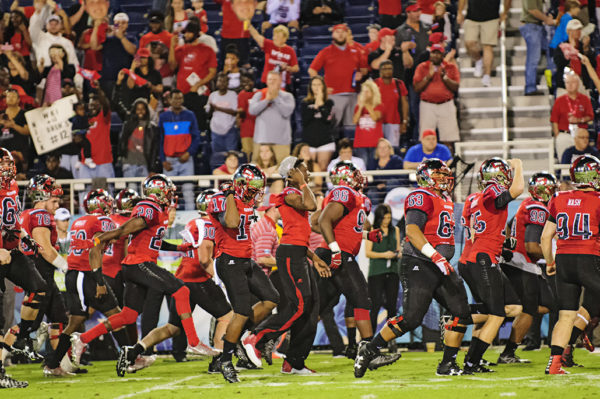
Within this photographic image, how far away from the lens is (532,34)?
15.7m

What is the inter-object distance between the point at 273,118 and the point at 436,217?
652 centimetres

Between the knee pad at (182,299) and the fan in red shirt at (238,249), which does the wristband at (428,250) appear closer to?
the fan in red shirt at (238,249)

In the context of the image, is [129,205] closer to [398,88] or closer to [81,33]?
[398,88]

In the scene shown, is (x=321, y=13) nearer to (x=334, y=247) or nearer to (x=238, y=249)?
(x=334, y=247)

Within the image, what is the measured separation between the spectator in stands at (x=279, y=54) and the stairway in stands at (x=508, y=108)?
2.97 metres

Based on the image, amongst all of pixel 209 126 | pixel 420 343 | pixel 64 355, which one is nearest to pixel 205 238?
pixel 64 355

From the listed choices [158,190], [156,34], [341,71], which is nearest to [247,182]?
[158,190]

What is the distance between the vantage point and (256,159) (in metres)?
14.7

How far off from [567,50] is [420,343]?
5.55 metres

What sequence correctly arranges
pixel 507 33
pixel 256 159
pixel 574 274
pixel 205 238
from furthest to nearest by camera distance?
pixel 507 33 < pixel 256 159 < pixel 205 238 < pixel 574 274

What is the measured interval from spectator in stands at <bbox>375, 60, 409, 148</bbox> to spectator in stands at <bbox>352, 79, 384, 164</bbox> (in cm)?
15

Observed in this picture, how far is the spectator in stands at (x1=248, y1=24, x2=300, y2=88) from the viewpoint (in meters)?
16.0

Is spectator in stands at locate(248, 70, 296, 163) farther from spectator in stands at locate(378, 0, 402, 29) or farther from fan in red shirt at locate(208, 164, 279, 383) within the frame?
fan in red shirt at locate(208, 164, 279, 383)

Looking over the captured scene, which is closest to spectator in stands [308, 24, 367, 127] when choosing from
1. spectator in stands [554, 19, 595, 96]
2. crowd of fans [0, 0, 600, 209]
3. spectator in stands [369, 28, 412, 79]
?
crowd of fans [0, 0, 600, 209]
